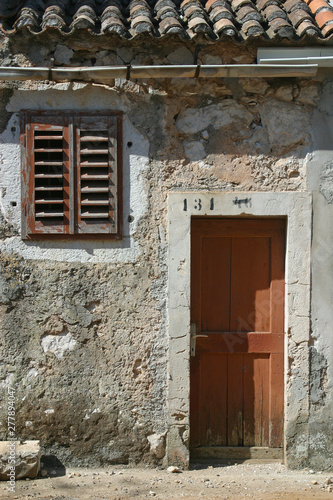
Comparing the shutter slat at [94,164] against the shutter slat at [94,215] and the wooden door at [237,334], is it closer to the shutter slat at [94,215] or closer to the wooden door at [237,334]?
the shutter slat at [94,215]

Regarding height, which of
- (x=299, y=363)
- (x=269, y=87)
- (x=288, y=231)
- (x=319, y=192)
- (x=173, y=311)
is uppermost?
(x=269, y=87)

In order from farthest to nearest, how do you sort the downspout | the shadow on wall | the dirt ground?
the shadow on wall, the downspout, the dirt ground

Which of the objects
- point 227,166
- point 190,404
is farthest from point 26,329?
point 227,166

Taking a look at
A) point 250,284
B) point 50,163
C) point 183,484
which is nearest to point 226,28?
point 50,163

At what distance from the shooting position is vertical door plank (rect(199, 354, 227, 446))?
458 cm

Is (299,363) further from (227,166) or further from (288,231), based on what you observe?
(227,166)

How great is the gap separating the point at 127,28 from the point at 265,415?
10.7ft

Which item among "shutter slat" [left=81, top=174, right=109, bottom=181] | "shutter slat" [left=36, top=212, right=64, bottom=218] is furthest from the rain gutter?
"shutter slat" [left=36, top=212, right=64, bottom=218]

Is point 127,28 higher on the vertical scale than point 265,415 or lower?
higher

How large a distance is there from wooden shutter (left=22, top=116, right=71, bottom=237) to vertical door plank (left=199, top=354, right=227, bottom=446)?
161 cm

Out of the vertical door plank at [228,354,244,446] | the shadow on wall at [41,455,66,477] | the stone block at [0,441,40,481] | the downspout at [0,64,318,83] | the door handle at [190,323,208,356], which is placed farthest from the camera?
the vertical door plank at [228,354,244,446]

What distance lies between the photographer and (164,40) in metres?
4.32

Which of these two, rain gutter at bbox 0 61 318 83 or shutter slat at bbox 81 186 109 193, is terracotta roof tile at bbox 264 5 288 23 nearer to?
rain gutter at bbox 0 61 318 83

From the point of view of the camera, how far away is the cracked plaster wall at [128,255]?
4.39m
